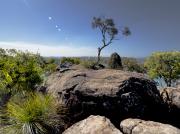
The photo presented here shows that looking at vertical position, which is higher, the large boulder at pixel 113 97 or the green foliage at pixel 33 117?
the large boulder at pixel 113 97

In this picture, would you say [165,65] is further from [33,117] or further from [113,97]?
[33,117]

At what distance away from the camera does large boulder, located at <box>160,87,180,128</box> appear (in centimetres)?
1250

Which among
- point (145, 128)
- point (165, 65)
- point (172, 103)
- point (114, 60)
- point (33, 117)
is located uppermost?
point (114, 60)

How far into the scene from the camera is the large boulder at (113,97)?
11109 mm

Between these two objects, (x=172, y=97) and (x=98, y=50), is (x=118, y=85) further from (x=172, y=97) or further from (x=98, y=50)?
(x=98, y=50)

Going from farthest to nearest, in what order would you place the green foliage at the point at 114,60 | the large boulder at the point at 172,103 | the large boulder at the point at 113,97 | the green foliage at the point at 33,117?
the green foliage at the point at 114,60, the large boulder at the point at 172,103, the large boulder at the point at 113,97, the green foliage at the point at 33,117

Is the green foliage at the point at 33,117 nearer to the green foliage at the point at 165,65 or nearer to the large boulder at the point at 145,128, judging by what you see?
the large boulder at the point at 145,128

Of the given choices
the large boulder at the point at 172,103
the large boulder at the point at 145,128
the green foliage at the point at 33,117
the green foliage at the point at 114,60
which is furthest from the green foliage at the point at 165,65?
the large boulder at the point at 145,128

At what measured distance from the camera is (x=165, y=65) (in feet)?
157

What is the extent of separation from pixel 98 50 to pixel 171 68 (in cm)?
1819

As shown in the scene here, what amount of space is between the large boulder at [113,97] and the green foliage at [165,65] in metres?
35.9

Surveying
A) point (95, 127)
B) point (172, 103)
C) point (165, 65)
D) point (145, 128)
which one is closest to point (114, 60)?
point (165, 65)

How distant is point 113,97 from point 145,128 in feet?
7.50

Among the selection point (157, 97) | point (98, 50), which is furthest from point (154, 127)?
point (98, 50)
